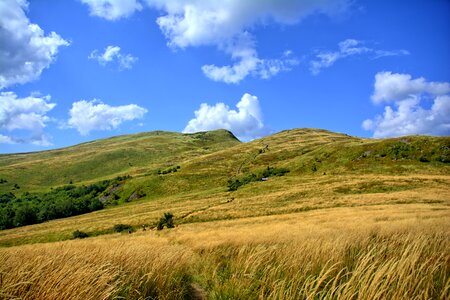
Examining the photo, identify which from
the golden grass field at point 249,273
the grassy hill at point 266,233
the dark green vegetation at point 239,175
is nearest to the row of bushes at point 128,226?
the dark green vegetation at point 239,175

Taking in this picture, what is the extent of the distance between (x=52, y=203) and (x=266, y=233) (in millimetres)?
141838

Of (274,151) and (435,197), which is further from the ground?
(274,151)

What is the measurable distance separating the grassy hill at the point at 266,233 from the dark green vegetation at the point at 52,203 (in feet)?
27.4

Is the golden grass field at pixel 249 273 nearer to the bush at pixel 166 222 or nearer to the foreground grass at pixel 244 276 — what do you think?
the foreground grass at pixel 244 276

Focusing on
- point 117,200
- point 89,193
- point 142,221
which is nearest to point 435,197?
point 142,221

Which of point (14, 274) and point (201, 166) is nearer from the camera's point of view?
point (14, 274)

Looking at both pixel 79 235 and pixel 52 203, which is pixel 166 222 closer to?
pixel 79 235

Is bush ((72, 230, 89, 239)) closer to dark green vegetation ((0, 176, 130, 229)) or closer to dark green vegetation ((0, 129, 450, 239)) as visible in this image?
dark green vegetation ((0, 129, 450, 239))

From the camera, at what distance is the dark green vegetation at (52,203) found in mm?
120537

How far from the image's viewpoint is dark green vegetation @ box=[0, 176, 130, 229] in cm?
12054

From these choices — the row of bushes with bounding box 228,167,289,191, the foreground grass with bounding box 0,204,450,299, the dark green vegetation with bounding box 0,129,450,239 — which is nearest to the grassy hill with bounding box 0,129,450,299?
the foreground grass with bounding box 0,204,450,299

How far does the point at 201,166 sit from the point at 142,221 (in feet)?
295

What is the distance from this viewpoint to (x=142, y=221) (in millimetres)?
77312

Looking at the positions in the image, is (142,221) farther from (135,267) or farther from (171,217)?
(135,267)
